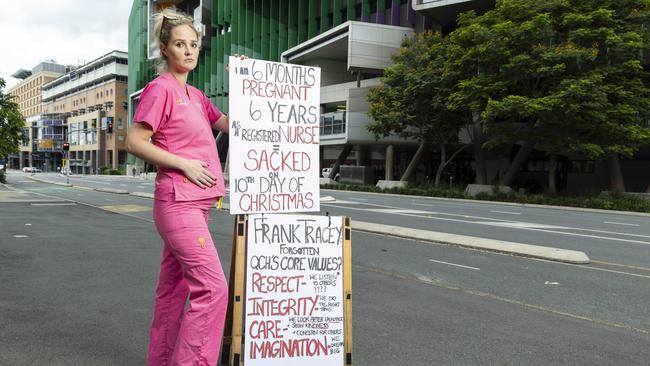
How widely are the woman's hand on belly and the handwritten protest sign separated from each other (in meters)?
0.43

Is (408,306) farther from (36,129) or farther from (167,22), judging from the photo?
(36,129)

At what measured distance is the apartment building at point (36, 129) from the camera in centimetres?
13038

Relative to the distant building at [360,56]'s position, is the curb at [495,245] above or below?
below

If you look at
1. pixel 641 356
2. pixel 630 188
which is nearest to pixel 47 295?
pixel 641 356

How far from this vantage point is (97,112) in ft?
361

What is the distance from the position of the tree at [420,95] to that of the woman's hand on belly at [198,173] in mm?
29018

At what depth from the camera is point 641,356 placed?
392 cm

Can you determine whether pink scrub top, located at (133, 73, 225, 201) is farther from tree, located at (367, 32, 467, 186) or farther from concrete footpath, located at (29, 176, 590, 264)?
tree, located at (367, 32, 467, 186)

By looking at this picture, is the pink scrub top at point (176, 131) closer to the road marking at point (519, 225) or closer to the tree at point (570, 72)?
the road marking at point (519, 225)

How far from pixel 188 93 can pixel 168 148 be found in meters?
0.39

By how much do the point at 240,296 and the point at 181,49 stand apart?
1541 millimetres

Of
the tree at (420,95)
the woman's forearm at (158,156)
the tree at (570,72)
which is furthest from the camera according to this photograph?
the tree at (420,95)

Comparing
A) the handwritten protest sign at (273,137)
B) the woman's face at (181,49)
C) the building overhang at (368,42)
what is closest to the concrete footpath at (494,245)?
the handwritten protest sign at (273,137)

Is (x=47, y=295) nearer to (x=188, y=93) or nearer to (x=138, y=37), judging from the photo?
(x=188, y=93)
